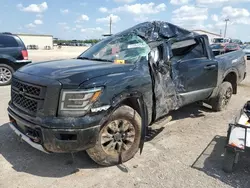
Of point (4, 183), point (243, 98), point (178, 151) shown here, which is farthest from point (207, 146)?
point (243, 98)

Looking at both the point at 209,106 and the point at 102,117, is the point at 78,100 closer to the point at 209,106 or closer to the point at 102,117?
the point at 102,117

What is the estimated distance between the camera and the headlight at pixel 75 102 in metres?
2.88

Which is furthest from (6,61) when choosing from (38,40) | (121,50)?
(38,40)

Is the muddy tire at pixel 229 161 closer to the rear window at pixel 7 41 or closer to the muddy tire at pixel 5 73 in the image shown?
the muddy tire at pixel 5 73

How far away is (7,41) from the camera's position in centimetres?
863

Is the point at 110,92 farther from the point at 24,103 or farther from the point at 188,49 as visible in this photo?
the point at 188,49

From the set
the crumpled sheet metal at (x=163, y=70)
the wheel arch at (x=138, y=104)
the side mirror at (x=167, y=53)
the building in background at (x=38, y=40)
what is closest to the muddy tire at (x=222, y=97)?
the crumpled sheet metal at (x=163, y=70)

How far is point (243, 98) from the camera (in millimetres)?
7758

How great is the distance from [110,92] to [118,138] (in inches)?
27.8

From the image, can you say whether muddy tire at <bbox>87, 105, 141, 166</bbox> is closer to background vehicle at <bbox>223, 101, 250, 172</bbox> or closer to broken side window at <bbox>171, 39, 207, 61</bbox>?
background vehicle at <bbox>223, 101, 250, 172</bbox>

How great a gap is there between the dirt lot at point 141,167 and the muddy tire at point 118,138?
0.16 metres

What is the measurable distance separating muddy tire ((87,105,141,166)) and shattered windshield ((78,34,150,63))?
3.03 ft

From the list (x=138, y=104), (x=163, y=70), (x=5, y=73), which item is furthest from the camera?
(x=5, y=73)

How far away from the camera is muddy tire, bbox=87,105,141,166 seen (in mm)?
3215
